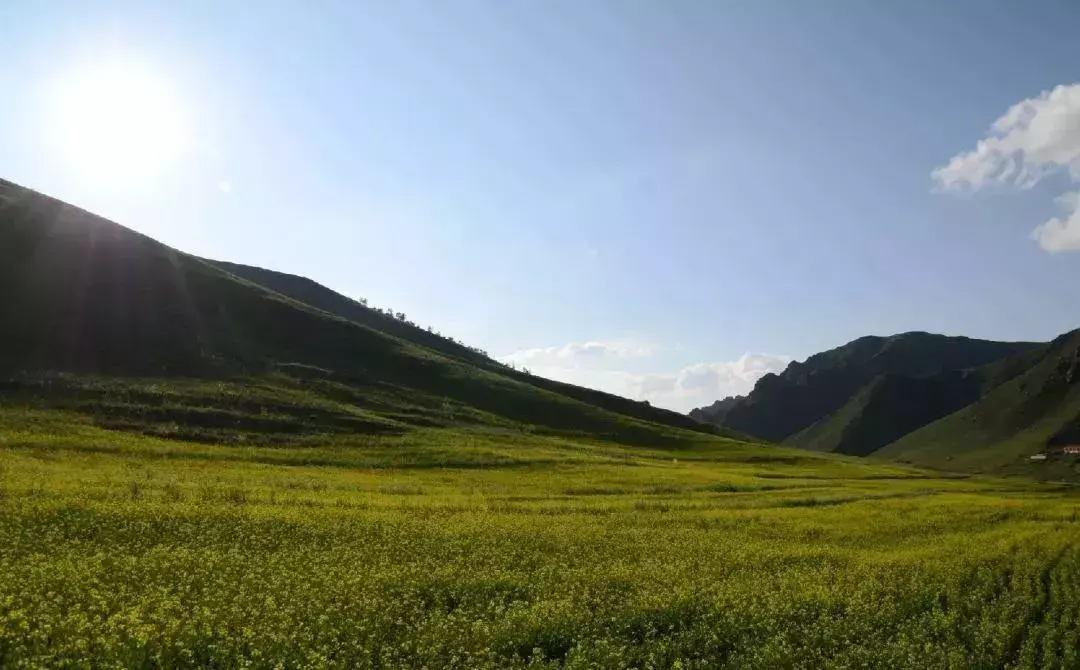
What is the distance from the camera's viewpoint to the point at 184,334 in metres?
142

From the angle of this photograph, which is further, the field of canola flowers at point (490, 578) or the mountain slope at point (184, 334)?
the mountain slope at point (184, 334)

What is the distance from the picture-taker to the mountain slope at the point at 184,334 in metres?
126

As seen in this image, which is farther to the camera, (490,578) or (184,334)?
(184,334)

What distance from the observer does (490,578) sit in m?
30.6

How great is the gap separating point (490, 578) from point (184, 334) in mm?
132191

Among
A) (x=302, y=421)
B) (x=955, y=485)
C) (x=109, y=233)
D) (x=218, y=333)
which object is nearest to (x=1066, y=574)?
(x=955, y=485)

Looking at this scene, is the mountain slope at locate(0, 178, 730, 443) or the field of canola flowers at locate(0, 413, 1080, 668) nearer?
the field of canola flowers at locate(0, 413, 1080, 668)

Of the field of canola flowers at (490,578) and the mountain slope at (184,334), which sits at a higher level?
the mountain slope at (184,334)

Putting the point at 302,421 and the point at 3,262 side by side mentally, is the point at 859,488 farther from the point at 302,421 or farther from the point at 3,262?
the point at 3,262

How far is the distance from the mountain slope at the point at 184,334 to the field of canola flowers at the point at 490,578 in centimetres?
7192

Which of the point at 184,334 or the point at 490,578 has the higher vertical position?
the point at 184,334

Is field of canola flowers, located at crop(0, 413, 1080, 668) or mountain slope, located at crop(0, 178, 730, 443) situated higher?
mountain slope, located at crop(0, 178, 730, 443)

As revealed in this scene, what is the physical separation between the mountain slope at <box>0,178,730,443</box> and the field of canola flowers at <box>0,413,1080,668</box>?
71920mm

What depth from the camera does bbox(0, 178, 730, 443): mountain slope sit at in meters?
126
